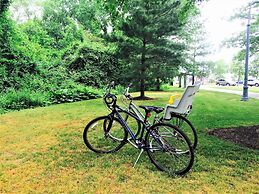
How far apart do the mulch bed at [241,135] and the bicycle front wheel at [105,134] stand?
1.90 m

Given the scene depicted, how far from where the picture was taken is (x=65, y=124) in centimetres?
511

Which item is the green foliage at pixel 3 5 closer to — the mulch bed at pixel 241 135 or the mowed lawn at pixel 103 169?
the mowed lawn at pixel 103 169

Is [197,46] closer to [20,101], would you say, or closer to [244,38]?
[244,38]

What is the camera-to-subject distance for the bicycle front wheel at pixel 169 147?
2.69m

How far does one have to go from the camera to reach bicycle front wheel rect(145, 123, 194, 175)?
2686 millimetres

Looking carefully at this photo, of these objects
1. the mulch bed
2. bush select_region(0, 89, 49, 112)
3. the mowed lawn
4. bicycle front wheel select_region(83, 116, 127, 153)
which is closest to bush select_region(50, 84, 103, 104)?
bush select_region(0, 89, 49, 112)

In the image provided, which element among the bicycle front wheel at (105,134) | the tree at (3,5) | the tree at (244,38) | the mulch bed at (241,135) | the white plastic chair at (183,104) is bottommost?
the mulch bed at (241,135)

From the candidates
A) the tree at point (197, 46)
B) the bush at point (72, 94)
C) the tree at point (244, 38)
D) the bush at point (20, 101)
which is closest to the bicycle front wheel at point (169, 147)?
the bush at point (20, 101)

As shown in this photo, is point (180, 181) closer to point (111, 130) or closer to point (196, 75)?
point (111, 130)

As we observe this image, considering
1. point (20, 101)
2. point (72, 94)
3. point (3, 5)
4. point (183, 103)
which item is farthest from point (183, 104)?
point (3, 5)

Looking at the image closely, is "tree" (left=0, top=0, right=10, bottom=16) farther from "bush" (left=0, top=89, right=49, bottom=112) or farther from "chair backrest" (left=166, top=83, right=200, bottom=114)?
"chair backrest" (left=166, top=83, right=200, bottom=114)

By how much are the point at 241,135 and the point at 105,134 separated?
8.10ft

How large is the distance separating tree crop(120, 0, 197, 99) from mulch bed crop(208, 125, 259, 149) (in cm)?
539

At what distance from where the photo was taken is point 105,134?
11.5 ft
